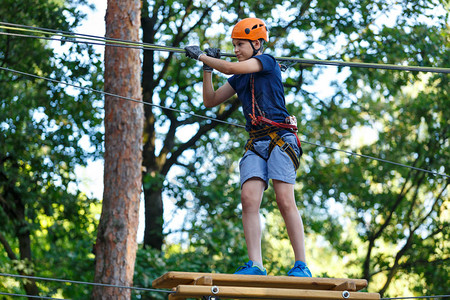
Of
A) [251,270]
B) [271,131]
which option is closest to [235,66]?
[271,131]

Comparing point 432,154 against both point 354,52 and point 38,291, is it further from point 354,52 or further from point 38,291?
point 38,291

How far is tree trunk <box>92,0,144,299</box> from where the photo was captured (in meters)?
6.17

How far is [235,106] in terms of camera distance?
1151 centimetres

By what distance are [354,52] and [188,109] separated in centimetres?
307

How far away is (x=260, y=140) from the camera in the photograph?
12.8ft

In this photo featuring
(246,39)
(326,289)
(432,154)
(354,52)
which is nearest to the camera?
(326,289)

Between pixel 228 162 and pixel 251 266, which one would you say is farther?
pixel 228 162

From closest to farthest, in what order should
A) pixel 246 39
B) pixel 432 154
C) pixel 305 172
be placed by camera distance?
pixel 246 39 < pixel 432 154 < pixel 305 172

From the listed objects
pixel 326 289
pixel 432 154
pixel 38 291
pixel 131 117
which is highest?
pixel 432 154

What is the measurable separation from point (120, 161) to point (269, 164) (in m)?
2.92

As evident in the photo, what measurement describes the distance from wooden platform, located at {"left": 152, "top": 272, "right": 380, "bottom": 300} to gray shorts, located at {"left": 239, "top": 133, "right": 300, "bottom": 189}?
65 centimetres

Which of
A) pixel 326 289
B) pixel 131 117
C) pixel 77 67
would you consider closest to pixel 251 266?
pixel 326 289

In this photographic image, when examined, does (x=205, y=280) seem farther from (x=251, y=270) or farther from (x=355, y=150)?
(x=355, y=150)

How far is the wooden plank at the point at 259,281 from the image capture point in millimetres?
3330
